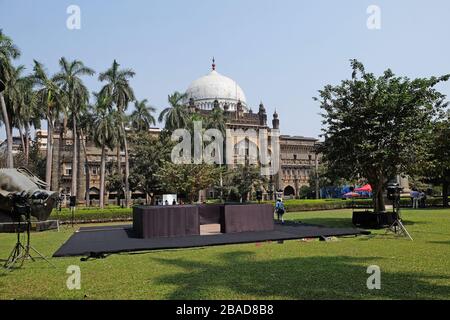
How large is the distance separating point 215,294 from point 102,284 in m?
2.57

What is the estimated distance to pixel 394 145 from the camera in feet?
61.7

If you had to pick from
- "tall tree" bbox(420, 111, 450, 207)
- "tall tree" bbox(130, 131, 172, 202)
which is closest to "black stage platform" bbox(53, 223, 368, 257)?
"tall tree" bbox(420, 111, 450, 207)

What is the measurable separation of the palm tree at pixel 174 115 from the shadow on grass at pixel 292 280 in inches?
1484

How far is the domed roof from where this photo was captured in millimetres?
80812

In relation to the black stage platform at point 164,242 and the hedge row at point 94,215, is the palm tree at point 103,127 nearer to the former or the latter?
the hedge row at point 94,215

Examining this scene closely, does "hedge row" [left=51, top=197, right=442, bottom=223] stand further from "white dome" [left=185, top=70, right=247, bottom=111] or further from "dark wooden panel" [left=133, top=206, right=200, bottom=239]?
"white dome" [left=185, top=70, right=247, bottom=111]

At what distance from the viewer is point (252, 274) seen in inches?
338

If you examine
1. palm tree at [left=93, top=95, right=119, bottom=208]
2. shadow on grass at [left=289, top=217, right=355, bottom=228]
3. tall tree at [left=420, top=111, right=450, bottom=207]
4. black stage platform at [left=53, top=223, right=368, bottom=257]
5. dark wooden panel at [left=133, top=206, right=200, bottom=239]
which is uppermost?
palm tree at [left=93, top=95, right=119, bottom=208]

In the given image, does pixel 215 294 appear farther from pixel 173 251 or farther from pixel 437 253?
pixel 437 253

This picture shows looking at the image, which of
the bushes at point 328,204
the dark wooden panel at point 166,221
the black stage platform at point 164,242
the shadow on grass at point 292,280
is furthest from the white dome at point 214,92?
the shadow on grass at point 292,280

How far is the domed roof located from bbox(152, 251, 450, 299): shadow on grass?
232 ft

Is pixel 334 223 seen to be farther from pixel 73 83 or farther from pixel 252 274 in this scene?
pixel 73 83

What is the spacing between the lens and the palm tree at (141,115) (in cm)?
4812

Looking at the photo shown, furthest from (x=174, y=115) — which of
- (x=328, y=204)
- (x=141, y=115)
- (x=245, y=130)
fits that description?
(x=245, y=130)
